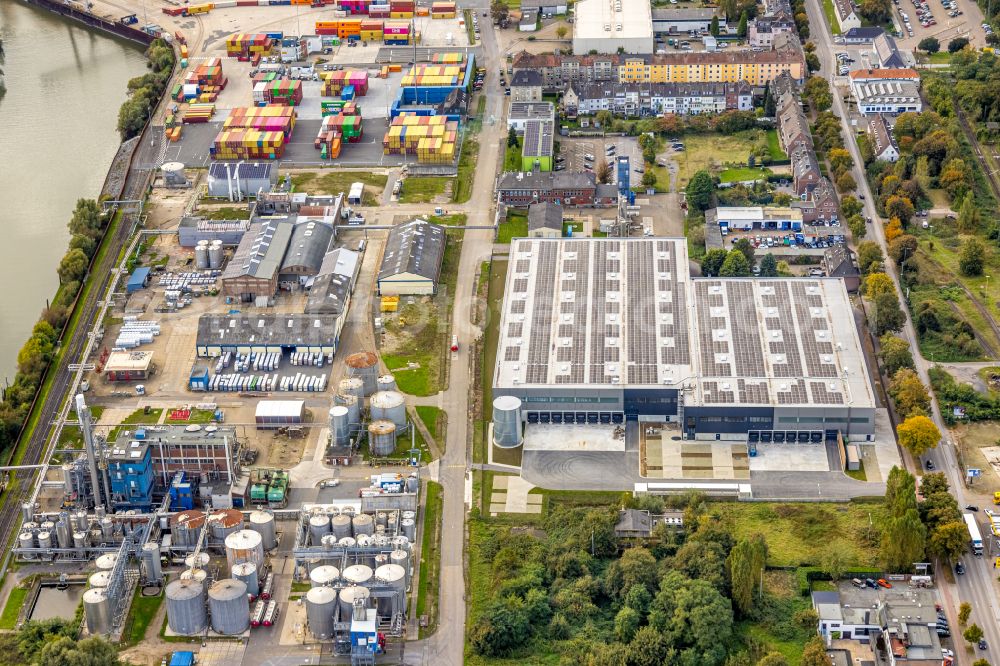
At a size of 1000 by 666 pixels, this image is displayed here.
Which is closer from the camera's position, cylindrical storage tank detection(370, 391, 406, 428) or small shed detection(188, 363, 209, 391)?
cylindrical storage tank detection(370, 391, 406, 428)

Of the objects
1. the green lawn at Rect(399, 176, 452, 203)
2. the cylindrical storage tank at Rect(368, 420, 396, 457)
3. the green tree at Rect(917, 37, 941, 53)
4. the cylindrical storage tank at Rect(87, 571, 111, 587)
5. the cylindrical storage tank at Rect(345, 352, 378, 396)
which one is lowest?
the cylindrical storage tank at Rect(87, 571, 111, 587)

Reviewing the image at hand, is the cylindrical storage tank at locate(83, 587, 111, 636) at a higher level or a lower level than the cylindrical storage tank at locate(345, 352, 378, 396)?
lower

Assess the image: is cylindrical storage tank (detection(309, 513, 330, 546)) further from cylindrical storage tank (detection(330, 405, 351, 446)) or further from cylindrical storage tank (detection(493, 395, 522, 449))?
cylindrical storage tank (detection(493, 395, 522, 449))

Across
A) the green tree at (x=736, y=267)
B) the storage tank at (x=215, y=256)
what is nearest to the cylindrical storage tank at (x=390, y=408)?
the storage tank at (x=215, y=256)

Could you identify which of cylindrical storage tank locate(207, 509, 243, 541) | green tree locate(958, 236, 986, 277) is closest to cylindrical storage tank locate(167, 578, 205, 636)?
cylindrical storage tank locate(207, 509, 243, 541)

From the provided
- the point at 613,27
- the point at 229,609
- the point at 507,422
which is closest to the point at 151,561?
the point at 229,609

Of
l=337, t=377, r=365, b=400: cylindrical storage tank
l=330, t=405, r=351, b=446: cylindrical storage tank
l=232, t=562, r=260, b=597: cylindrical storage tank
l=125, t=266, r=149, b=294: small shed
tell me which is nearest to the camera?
l=232, t=562, r=260, b=597: cylindrical storage tank

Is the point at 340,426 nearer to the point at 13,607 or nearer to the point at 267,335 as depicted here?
the point at 267,335

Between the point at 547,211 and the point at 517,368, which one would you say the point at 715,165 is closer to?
the point at 547,211
